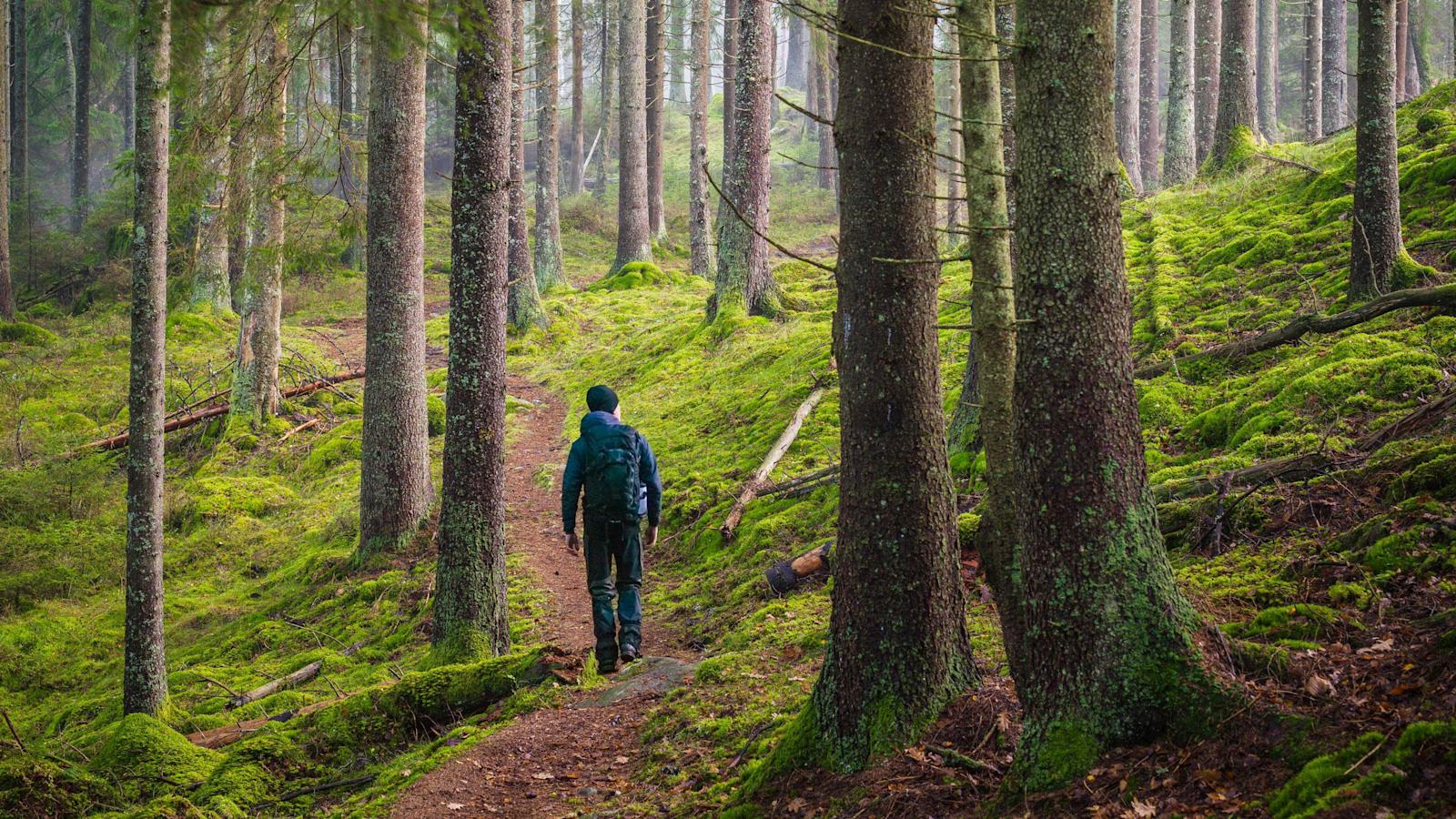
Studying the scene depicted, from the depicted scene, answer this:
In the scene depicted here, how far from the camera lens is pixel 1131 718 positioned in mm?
3727

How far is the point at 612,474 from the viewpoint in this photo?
730 cm

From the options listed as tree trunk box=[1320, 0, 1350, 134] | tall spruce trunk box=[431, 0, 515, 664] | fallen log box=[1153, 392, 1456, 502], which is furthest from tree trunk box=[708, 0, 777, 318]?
tree trunk box=[1320, 0, 1350, 134]

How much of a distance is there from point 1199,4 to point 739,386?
12.4m

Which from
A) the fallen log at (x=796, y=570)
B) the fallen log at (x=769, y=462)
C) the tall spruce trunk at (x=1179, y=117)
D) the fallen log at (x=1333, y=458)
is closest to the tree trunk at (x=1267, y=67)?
the tall spruce trunk at (x=1179, y=117)

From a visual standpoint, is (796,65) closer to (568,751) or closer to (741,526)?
(741,526)

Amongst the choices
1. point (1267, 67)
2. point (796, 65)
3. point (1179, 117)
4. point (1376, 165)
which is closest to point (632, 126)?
point (1179, 117)

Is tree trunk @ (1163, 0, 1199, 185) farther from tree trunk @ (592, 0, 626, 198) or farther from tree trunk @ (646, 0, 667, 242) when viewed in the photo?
tree trunk @ (592, 0, 626, 198)

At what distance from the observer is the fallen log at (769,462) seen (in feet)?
32.1

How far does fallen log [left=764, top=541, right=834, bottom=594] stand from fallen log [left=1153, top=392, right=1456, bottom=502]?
2.89m

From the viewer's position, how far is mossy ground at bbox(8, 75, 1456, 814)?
15.2ft

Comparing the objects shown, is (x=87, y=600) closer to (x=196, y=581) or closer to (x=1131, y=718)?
(x=196, y=581)

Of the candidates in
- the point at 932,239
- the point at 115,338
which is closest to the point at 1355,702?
the point at 932,239

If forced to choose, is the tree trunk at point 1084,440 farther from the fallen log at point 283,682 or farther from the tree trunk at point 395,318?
the tree trunk at point 395,318

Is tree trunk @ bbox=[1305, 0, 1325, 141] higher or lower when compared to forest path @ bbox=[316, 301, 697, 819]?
higher
